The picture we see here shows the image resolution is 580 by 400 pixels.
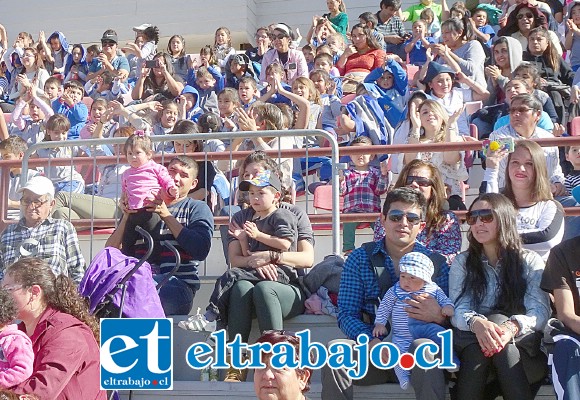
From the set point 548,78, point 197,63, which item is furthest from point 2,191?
point 197,63

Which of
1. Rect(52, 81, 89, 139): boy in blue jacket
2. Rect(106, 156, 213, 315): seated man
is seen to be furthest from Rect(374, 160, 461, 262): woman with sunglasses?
Rect(52, 81, 89, 139): boy in blue jacket

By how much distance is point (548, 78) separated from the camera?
425 inches

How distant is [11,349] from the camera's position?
219 inches

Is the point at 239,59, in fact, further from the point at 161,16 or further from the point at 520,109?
the point at 161,16

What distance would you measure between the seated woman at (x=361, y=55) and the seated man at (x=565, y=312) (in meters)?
7.30

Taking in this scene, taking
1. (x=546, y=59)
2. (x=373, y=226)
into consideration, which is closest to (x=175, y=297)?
(x=373, y=226)

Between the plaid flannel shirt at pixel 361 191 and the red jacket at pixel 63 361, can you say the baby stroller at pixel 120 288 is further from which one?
the plaid flannel shirt at pixel 361 191

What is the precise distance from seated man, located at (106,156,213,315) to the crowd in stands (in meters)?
0.01

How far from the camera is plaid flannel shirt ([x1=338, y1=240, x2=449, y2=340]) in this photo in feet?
20.6

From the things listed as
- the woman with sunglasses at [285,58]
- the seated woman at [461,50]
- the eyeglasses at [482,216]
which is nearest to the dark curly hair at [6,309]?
the eyeglasses at [482,216]

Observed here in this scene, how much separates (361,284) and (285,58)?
7.27 meters

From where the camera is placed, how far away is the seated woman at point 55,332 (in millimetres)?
5414

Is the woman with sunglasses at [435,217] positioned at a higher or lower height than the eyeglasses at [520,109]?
lower

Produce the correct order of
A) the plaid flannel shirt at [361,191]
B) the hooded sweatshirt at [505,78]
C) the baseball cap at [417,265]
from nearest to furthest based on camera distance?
the baseball cap at [417,265], the plaid flannel shirt at [361,191], the hooded sweatshirt at [505,78]
